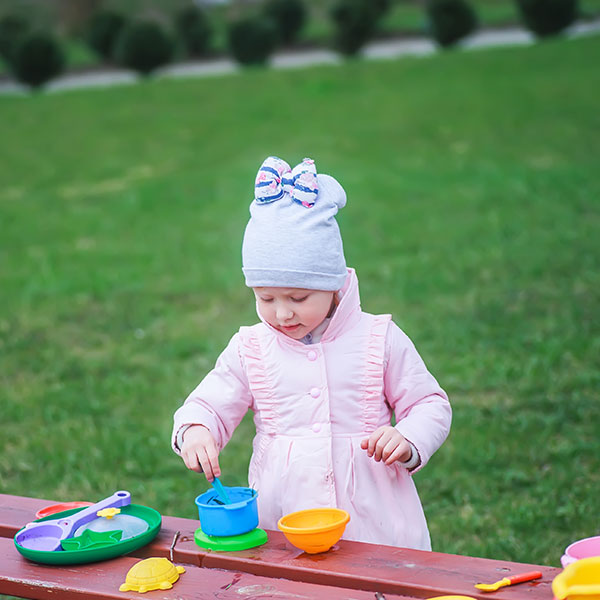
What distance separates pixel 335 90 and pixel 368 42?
6588 millimetres

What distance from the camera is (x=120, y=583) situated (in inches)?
80.7

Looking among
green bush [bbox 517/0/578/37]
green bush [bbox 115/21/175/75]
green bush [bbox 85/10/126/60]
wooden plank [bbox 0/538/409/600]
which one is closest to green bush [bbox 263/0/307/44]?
green bush [bbox 85/10/126/60]

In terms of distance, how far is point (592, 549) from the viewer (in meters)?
1.99

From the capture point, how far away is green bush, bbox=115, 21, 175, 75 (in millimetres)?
18094

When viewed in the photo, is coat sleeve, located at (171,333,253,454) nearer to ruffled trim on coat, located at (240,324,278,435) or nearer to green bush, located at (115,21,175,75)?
ruffled trim on coat, located at (240,324,278,435)

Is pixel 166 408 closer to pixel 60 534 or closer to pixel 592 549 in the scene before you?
pixel 60 534

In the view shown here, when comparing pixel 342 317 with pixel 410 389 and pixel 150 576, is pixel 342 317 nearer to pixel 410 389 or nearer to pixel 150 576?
pixel 410 389

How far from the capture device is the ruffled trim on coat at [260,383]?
2471 mm

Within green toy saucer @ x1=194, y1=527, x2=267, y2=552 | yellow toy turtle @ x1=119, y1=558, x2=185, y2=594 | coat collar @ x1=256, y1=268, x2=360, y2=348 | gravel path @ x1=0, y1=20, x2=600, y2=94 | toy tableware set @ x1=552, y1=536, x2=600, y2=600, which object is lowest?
gravel path @ x1=0, y1=20, x2=600, y2=94

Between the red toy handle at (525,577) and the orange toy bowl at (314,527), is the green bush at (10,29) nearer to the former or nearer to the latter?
the orange toy bowl at (314,527)

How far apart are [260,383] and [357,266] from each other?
4251mm

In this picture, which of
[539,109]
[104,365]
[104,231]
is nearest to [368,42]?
[539,109]

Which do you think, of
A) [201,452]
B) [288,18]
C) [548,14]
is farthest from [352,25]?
[201,452]

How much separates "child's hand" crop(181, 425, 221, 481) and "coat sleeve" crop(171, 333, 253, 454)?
8 cm
